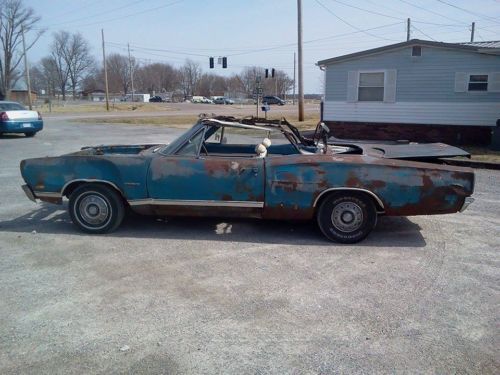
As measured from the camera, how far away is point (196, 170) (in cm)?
498

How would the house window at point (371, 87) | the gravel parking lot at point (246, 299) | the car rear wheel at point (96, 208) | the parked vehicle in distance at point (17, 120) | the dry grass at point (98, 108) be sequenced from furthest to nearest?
the dry grass at point (98, 108) → the parked vehicle in distance at point (17, 120) → the house window at point (371, 87) → the car rear wheel at point (96, 208) → the gravel parking lot at point (246, 299)

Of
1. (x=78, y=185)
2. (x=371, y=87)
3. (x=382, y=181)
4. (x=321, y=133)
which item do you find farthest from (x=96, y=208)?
(x=371, y=87)

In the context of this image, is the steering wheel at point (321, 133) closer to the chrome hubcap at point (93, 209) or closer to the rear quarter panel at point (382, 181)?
the rear quarter panel at point (382, 181)

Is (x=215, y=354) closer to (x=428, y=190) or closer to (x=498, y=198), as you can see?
(x=428, y=190)

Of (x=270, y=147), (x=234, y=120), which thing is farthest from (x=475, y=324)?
(x=234, y=120)

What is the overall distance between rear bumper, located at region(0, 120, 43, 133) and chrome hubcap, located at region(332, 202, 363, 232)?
15.6 m

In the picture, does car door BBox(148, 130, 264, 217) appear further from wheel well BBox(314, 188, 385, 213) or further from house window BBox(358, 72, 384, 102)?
house window BBox(358, 72, 384, 102)

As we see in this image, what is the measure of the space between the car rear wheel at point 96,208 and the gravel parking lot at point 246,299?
17 centimetres

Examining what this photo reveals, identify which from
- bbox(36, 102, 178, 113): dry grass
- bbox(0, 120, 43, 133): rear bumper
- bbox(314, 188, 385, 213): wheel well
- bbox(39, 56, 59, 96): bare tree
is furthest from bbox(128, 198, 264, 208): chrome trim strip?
bbox(39, 56, 59, 96): bare tree

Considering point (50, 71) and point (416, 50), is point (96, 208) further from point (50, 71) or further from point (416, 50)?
point (50, 71)

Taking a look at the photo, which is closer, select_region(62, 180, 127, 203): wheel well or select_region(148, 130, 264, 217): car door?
select_region(148, 130, 264, 217): car door

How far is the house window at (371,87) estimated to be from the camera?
15.5 metres

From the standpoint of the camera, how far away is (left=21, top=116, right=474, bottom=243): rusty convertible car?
15.6 feet

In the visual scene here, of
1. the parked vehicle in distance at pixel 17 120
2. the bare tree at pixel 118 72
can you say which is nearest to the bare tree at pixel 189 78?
the bare tree at pixel 118 72
